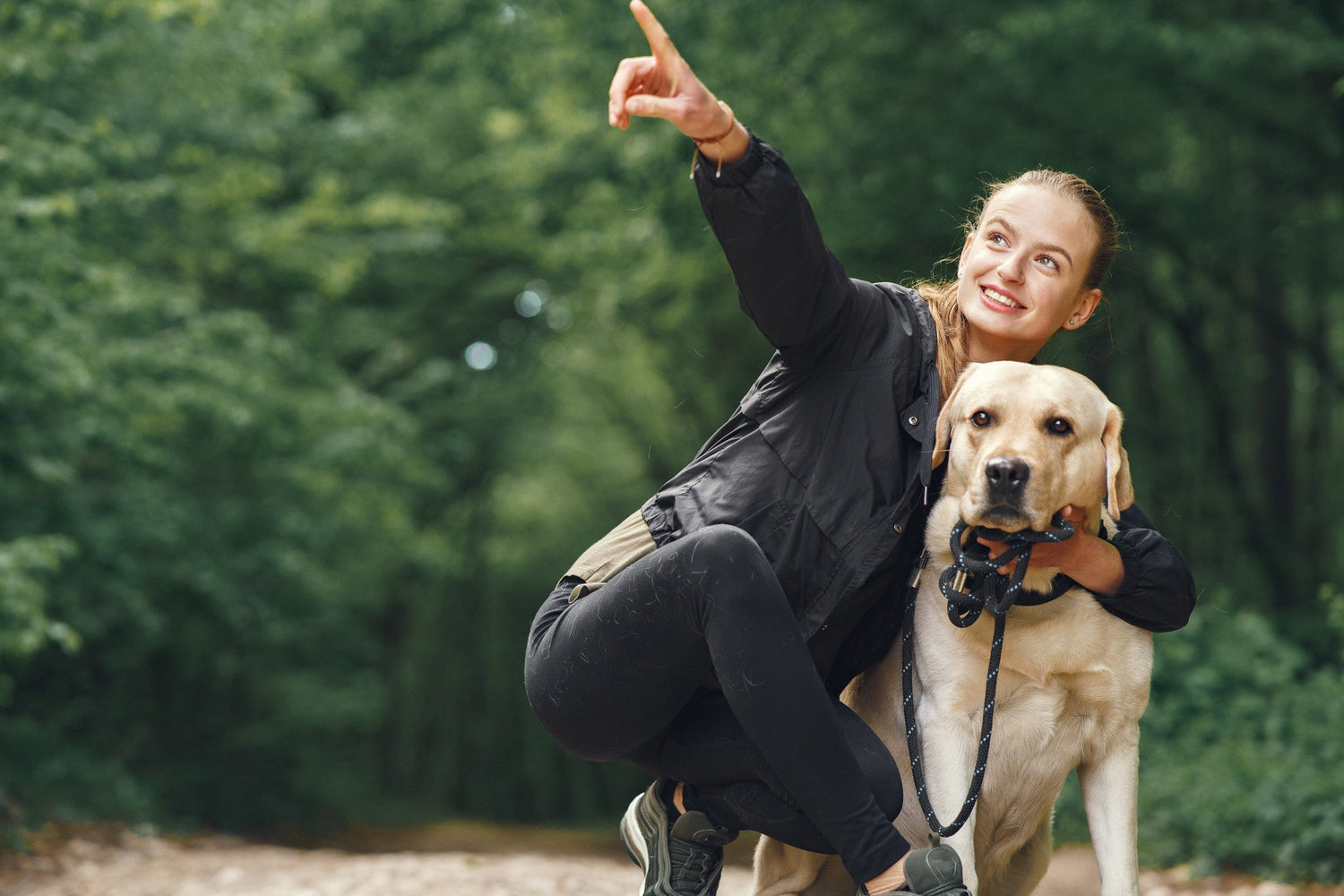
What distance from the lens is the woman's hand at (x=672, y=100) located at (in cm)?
214

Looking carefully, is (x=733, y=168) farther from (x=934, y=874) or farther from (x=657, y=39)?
(x=934, y=874)

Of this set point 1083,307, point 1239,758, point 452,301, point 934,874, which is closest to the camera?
point 934,874

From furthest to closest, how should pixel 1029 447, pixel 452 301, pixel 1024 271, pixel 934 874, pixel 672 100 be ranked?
pixel 452 301
pixel 1024 271
pixel 1029 447
pixel 934 874
pixel 672 100

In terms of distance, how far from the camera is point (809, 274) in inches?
92.2

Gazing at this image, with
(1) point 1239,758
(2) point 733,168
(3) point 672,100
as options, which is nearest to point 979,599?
(2) point 733,168

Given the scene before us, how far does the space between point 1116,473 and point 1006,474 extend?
0.29 meters

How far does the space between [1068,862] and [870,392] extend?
4062 millimetres

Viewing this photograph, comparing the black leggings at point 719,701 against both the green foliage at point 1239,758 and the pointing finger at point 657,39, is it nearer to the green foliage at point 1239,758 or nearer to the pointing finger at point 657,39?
the pointing finger at point 657,39

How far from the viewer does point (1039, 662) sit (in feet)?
8.30

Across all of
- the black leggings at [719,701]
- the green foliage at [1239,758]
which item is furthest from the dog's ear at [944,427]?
the green foliage at [1239,758]

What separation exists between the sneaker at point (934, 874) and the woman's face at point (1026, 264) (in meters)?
1.08

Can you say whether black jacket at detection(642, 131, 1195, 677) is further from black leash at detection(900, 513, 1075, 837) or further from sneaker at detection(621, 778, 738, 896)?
sneaker at detection(621, 778, 738, 896)

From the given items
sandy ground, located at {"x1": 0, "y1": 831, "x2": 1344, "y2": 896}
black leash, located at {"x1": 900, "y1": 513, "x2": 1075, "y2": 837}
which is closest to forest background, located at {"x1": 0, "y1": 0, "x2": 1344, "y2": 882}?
sandy ground, located at {"x1": 0, "y1": 831, "x2": 1344, "y2": 896}

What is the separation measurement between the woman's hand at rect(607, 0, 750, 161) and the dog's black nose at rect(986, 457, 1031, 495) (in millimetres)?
737
